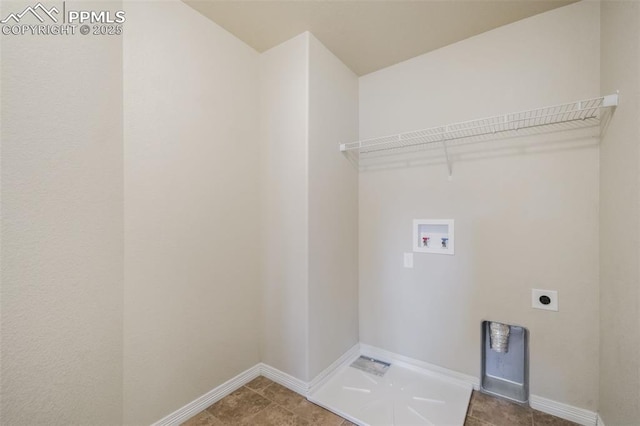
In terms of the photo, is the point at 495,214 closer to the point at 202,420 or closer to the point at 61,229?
the point at 202,420

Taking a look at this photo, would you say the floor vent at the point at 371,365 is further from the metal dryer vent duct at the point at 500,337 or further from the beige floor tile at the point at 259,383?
the metal dryer vent duct at the point at 500,337

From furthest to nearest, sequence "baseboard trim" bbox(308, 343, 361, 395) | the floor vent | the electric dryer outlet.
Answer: the floor vent, "baseboard trim" bbox(308, 343, 361, 395), the electric dryer outlet

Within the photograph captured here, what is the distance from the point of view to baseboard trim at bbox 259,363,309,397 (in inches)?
72.3

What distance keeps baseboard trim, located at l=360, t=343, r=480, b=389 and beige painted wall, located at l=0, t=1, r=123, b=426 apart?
1806 mm

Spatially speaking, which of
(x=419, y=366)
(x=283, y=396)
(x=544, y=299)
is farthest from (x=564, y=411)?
(x=283, y=396)

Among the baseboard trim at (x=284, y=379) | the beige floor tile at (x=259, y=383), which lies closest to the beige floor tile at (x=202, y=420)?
the beige floor tile at (x=259, y=383)

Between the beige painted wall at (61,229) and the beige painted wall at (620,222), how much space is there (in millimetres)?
2404

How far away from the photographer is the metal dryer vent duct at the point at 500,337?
1800mm

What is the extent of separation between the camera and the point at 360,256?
242 centimetres

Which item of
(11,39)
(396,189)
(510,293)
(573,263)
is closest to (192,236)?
(11,39)

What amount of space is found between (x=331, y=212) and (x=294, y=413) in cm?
138

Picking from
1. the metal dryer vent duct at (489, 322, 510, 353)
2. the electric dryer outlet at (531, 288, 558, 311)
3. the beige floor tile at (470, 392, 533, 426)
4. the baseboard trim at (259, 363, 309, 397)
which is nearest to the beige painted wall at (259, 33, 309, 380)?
the baseboard trim at (259, 363, 309, 397)

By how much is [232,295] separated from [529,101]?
8.01ft

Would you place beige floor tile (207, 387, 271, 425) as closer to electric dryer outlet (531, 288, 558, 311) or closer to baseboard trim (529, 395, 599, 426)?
baseboard trim (529, 395, 599, 426)
